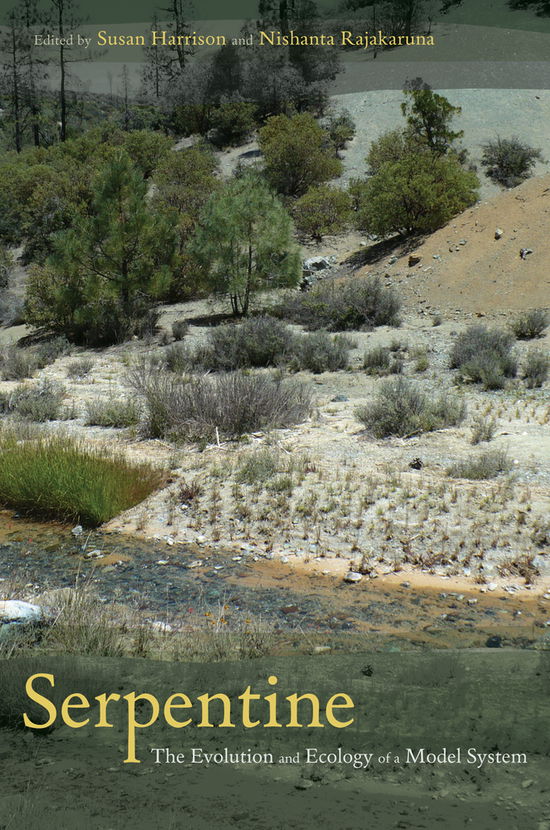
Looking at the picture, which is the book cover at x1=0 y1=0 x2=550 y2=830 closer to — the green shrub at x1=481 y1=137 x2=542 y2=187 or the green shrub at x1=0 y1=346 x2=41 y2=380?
the green shrub at x1=0 y1=346 x2=41 y2=380

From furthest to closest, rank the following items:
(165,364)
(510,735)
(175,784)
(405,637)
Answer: (165,364) < (405,637) < (510,735) < (175,784)

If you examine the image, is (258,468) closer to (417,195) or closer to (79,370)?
(79,370)

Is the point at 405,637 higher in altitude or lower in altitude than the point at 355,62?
lower

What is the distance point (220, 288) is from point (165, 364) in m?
6.08

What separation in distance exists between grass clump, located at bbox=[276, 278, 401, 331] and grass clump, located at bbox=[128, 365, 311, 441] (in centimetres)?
928

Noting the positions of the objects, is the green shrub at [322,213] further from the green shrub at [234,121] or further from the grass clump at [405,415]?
the grass clump at [405,415]

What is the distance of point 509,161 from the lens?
3400 cm

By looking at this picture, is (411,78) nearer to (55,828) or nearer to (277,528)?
(277,528)

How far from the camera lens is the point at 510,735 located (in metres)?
3.16

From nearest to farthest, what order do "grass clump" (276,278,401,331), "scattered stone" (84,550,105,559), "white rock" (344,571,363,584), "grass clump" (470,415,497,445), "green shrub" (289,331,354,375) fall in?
1. "white rock" (344,571,363,584)
2. "scattered stone" (84,550,105,559)
3. "grass clump" (470,415,497,445)
4. "green shrub" (289,331,354,375)
5. "grass clump" (276,278,401,331)

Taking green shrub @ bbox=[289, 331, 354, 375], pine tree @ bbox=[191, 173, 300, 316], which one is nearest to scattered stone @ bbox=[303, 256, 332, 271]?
pine tree @ bbox=[191, 173, 300, 316]

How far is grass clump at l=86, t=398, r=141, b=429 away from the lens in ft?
33.9

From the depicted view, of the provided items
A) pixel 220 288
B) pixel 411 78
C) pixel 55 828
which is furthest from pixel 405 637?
pixel 411 78

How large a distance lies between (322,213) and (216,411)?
22339 millimetres
